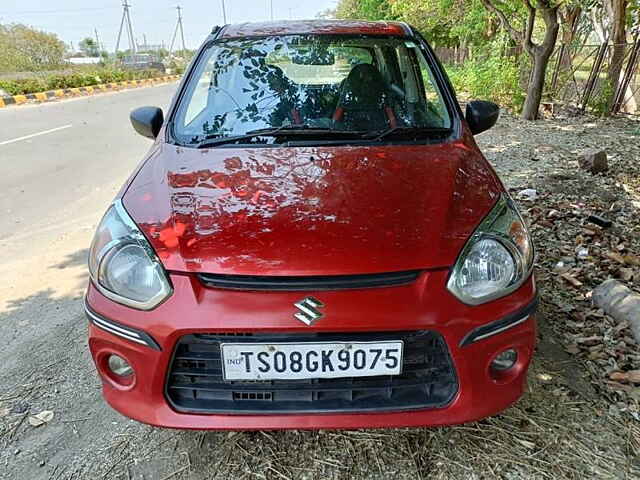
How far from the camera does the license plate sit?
1.55m

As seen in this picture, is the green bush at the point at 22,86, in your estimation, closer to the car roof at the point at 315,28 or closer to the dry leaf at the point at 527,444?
Answer: the car roof at the point at 315,28

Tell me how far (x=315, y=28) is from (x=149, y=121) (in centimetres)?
108

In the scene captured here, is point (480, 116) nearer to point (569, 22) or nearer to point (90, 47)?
point (569, 22)

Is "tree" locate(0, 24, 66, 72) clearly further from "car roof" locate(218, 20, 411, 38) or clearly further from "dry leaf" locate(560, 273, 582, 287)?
"dry leaf" locate(560, 273, 582, 287)

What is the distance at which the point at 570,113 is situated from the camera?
9984mm

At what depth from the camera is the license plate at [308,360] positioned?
1.55 meters

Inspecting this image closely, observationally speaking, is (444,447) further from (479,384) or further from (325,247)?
(325,247)

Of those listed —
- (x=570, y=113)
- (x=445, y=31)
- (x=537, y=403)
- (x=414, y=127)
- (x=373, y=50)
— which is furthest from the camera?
(x=445, y=31)

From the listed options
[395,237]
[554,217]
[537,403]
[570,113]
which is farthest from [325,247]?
[570,113]

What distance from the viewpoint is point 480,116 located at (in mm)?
2736

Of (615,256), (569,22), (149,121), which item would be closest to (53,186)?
(149,121)

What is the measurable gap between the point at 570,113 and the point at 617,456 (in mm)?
9534

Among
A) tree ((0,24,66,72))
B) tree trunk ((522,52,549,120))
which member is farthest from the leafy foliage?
tree ((0,24,66,72))

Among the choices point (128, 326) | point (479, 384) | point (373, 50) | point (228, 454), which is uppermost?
point (373, 50)
